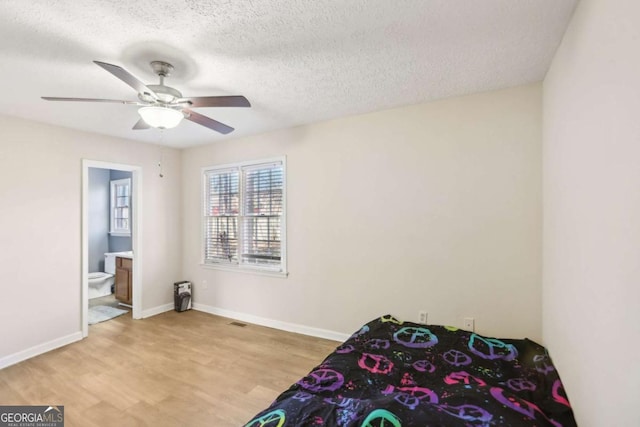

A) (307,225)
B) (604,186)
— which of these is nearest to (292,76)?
(307,225)

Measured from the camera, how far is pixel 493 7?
1.62m

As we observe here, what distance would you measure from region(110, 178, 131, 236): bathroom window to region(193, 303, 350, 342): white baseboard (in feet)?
8.55

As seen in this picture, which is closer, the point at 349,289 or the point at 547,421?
the point at 547,421

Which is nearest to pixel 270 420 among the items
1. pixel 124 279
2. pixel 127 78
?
pixel 127 78

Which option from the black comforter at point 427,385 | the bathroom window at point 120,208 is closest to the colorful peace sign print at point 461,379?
the black comforter at point 427,385

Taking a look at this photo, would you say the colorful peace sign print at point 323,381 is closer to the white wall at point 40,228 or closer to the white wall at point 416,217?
the white wall at point 416,217

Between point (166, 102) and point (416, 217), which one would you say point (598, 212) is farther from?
point (166, 102)

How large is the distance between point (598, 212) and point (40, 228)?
4830mm

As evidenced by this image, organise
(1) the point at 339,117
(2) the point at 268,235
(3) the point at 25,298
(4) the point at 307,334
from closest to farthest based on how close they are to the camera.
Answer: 1. (3) the point at 25,298
2. (1) the point at 339,117
3. (4) the point at 307,334
4. (2) the point at 268,235

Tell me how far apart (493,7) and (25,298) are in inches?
192

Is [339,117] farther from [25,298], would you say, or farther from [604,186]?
[25,298]

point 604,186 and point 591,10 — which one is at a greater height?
point 591,10

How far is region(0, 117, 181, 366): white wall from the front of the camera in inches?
122

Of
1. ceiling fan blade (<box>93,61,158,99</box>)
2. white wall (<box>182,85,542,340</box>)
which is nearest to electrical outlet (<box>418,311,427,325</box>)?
white wall (<box>182,85,542,340</box>)
